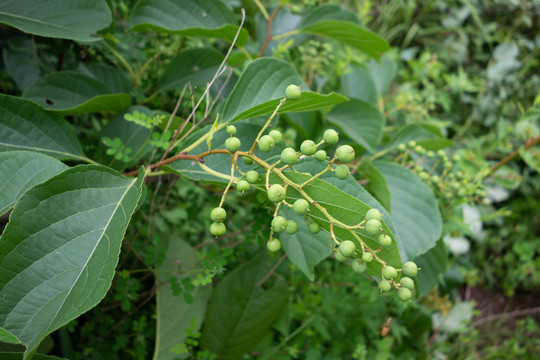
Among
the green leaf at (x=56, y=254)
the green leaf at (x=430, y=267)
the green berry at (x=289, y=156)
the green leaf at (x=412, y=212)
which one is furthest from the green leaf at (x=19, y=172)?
the green leaf at (x=430, y=267)

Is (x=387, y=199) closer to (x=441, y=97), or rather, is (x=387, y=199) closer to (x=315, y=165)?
(x=315, y=165)

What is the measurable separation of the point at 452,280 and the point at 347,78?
124 centimetres

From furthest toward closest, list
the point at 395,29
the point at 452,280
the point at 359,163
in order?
the point at 395,29 → the point at 452,280 → the point at 359,163

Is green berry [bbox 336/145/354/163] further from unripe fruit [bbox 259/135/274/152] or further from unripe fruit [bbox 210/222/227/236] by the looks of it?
unripe fruit [bbox 210/222/227/236]

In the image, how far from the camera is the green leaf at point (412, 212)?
0.95 metres

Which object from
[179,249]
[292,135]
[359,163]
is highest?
[359,163]

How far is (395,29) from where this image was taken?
2.88 metres

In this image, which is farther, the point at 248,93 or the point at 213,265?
the point at 213,265

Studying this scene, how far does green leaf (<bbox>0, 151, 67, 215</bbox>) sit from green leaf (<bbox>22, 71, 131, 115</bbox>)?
0.20 meters

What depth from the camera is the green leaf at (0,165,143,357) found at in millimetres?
545

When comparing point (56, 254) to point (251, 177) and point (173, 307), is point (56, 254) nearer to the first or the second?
point (251, 177)

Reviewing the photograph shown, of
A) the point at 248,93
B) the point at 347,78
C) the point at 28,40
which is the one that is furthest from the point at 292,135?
the point at 28,40

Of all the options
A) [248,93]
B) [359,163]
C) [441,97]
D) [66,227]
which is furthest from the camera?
[441,97]

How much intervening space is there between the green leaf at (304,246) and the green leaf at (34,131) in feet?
1.67
